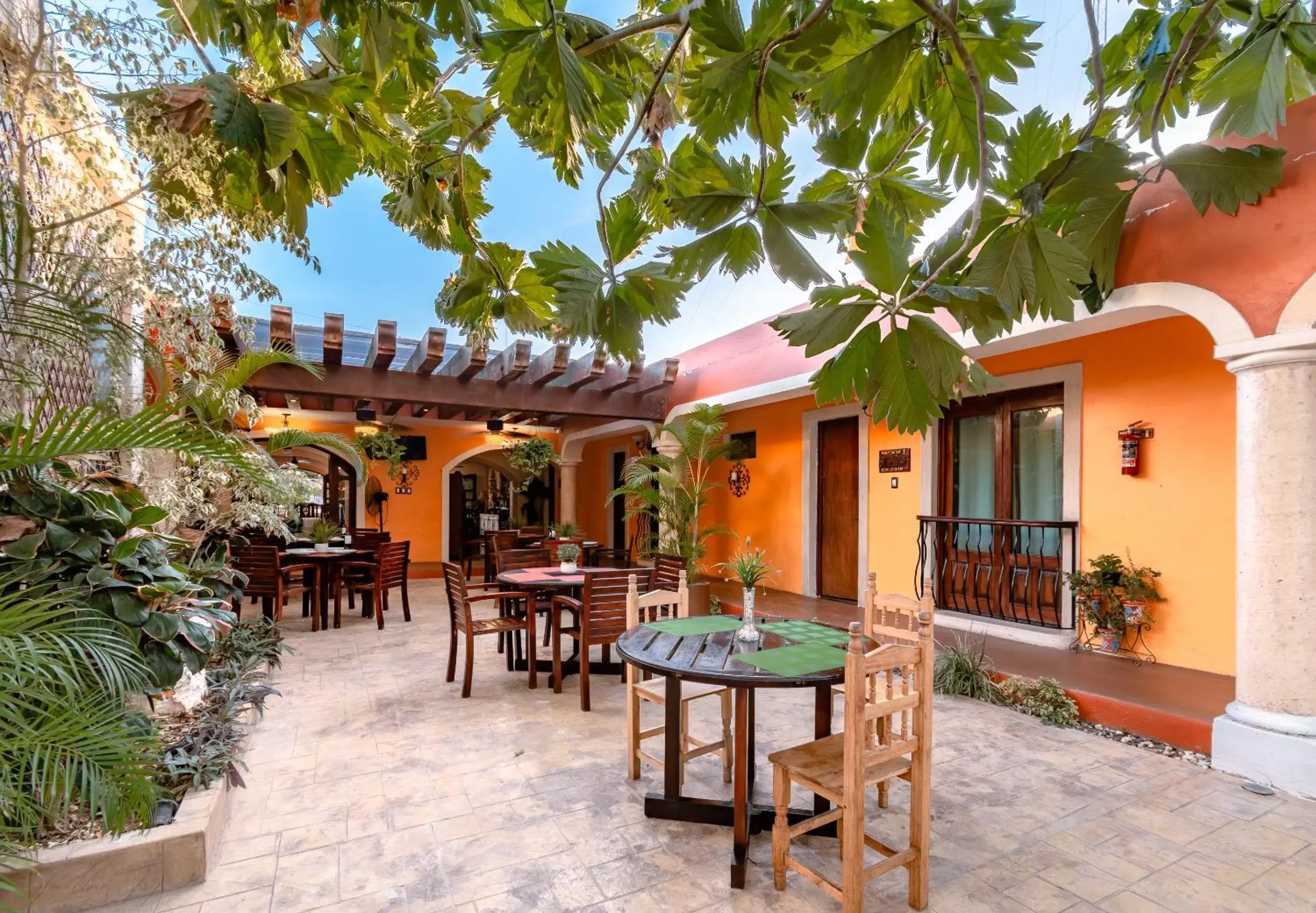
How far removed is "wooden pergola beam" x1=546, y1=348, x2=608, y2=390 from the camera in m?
6.70

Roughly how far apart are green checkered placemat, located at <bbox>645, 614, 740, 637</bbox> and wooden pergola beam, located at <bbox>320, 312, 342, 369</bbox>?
13.9 feet

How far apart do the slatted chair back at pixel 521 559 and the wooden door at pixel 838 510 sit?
3161mm

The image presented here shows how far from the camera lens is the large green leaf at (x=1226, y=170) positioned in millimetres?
827

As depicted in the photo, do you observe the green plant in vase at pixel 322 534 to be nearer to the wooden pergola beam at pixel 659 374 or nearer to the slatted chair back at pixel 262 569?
the slatted chair back at pixel 262 569

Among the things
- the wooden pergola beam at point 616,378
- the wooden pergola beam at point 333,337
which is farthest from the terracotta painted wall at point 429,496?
the wooden pergola beam at point 333,337

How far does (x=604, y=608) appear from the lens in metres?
4.14

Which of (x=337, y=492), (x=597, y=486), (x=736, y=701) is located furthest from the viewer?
(x=597, y=486)

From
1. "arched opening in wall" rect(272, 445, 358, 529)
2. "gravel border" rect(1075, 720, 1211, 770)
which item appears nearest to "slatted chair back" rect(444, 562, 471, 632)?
"gravel border" rect(1075, 720, 1211, 770)

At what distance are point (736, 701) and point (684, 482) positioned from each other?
17.5ft

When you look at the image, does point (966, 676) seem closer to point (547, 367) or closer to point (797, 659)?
point (797, 659)

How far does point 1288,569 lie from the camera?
2932 millimetres

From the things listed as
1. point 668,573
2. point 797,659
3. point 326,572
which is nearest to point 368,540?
point 326,572

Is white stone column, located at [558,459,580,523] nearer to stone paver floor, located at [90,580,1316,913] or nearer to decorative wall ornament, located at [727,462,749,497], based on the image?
decorative wall ornament, located at [727,462,749,497]

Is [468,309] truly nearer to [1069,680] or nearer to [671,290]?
[671,290]
